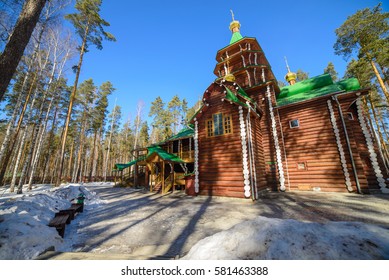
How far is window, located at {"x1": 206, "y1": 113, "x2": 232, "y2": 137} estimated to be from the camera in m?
11.6

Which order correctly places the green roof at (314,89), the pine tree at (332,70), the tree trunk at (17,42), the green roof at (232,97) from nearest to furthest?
1. the tree trunk at (17,42)
2. the green roof at (232,97)
3. the green roof at (314,89)
4. the pine tree at (332,70)

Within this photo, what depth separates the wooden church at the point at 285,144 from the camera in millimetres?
10250

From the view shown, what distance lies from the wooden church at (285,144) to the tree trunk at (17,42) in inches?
396

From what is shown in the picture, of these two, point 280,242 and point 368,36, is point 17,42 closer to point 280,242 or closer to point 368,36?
point 280,242

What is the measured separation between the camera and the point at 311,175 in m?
11.4

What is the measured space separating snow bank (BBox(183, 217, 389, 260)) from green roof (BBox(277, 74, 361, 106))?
12913 millimetres

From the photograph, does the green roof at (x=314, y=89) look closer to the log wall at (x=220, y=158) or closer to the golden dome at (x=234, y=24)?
the log wall at (x=220, y=158)

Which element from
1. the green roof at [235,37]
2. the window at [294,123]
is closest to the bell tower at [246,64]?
the green roof at [235,37]

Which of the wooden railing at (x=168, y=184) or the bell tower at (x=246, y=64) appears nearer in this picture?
the wooden railing at (x=168, y=184)

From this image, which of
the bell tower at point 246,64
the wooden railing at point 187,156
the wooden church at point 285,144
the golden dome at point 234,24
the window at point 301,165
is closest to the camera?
the wooden church at point 285,144

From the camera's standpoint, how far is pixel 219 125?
12.0 metres

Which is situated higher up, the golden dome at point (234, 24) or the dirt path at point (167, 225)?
the golden dome at point (234, 24)
